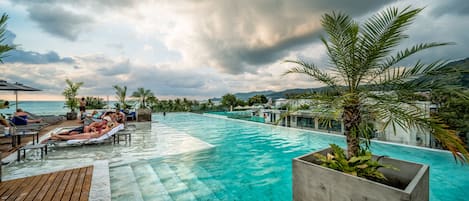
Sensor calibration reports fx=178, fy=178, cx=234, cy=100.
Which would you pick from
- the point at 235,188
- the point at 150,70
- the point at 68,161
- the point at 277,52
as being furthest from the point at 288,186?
the point at 150,70

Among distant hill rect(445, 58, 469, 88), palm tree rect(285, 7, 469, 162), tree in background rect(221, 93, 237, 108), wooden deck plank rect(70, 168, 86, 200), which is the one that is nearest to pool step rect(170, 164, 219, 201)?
wooden deck plank rect(70, 168, 86, 200)

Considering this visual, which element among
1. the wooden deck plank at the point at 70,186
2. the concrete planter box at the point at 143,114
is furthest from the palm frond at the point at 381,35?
the concrete planter box at the point at 143,114

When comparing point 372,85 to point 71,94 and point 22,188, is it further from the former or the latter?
point 71,94

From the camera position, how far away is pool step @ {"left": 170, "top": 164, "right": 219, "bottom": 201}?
130 inches

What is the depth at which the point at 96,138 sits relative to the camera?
19.9 feet

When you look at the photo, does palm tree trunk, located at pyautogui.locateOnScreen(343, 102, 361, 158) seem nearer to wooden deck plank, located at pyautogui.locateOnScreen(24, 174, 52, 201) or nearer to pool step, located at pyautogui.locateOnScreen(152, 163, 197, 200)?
pool step, located at pyautogui.locateOnScreen(152, 163, 197, 200)

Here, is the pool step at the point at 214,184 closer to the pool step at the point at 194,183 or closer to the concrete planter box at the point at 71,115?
the pool step at the point at 194,183

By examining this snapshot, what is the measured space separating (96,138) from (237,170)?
5.00 metres

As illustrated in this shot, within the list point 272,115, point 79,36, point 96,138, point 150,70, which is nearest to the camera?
point 96,138

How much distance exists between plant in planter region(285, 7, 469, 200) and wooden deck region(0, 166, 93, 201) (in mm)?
3224

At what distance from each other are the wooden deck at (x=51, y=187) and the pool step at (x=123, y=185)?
402 mm

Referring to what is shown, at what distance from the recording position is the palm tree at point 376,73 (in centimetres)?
211

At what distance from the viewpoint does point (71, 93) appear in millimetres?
14008

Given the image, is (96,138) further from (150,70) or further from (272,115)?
(150,70)
